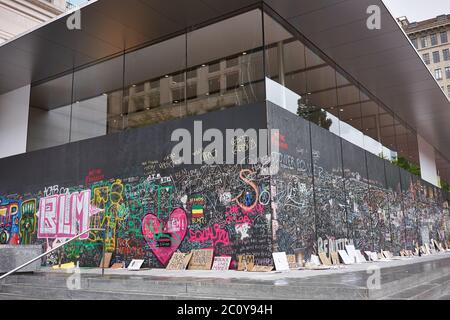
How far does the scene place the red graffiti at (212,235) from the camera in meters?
10.2

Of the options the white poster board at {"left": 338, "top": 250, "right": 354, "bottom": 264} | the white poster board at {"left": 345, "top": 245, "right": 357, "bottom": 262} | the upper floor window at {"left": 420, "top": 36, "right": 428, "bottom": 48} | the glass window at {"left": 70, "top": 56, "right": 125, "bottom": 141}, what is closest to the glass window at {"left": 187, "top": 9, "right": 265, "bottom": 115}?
the glass window at {"left": 70, "top": 56, "right": 125, "bottom": 141}

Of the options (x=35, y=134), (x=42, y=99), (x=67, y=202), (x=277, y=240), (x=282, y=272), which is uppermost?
(x=42, y=99)

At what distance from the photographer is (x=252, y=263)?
382 inches

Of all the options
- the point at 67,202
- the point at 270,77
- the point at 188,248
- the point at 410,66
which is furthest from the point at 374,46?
the point at 67,202

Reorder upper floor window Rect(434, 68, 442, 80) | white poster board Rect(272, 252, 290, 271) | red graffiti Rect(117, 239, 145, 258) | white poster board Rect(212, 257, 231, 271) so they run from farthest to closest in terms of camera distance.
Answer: upper floor window Rect(434, 68, 442, 80)
red graffiti Rect(117, 239, 145, 258)
white poster board Rect(212, 257, 231, 271)
white poster board Rect(272, 252, 290, 271)

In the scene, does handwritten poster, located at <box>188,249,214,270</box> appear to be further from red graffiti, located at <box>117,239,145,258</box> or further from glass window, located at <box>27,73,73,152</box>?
glass window, located at <box>27,73,73,152</box>

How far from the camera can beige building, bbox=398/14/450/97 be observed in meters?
66.3

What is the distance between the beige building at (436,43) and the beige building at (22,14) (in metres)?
56.4

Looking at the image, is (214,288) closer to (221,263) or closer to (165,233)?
(221,263)

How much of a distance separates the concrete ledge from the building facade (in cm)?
226

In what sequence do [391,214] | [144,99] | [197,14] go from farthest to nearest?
[391,214], [144,99], [197,14]

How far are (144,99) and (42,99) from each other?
4967 millimetres

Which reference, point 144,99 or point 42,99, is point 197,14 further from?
point 42,99

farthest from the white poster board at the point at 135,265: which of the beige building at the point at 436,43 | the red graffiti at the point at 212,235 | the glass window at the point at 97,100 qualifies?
the beige building at the point at 436,43
